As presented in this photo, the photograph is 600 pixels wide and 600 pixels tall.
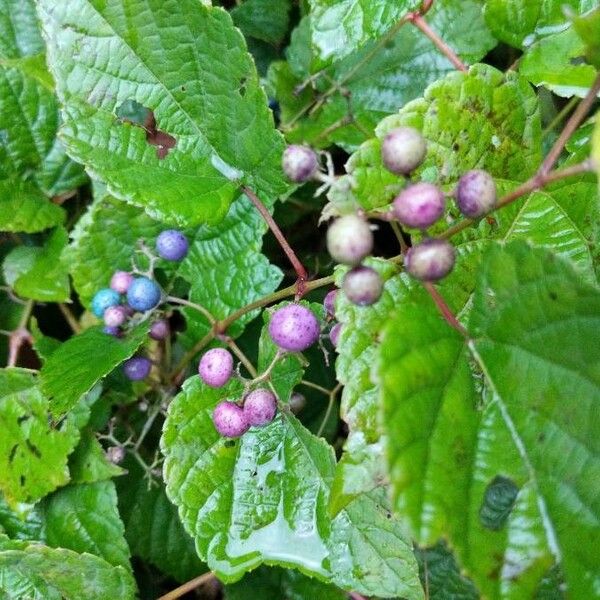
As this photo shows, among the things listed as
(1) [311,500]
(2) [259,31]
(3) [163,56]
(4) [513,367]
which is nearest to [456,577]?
(1) [311,500]

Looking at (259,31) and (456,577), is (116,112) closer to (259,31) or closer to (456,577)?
(259,31)

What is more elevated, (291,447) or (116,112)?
(116,112)

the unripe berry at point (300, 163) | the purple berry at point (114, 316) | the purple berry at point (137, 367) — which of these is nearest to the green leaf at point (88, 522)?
the purple berry at point (137, 367)

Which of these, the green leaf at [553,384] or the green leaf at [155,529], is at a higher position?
the green leaf at [553,384]

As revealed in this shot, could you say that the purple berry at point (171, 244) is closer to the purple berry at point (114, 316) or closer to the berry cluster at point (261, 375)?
the purple berry at point (114, 316)

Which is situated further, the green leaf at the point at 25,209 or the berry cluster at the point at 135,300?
the green leaf at the point at 25,209

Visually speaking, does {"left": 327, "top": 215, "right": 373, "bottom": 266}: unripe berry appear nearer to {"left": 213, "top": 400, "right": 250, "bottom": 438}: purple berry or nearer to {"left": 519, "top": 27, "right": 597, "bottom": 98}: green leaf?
{"left": 213, "top": 400, "right": 250, "bottom": 438}: purple berry
